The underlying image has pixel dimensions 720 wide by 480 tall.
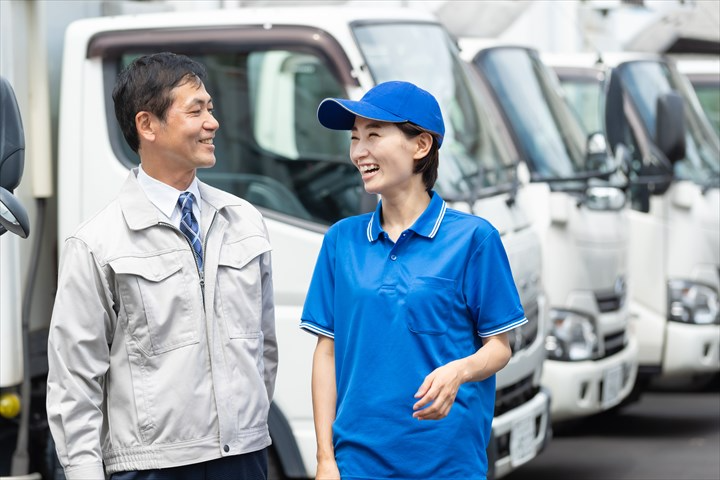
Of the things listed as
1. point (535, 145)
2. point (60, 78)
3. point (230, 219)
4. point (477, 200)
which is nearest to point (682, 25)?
point (535, 145)

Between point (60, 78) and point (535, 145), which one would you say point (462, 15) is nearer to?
point (535, 145)

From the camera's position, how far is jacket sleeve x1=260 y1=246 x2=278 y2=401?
11.6ft

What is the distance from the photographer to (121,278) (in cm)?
326

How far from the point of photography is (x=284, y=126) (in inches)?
232

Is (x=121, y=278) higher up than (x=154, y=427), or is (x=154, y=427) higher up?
(x=121, y=278)

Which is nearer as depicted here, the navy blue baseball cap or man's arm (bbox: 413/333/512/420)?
man's arm (bbox: 413/333/512/420)

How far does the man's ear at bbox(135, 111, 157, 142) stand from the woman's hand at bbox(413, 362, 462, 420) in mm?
884

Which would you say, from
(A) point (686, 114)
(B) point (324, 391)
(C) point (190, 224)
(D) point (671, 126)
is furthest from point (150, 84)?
(A) point (686, 114)

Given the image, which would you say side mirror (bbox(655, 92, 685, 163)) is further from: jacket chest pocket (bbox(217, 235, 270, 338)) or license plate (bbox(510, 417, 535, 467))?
jacket chest pocket (bbox(217, 235, 270, 338))

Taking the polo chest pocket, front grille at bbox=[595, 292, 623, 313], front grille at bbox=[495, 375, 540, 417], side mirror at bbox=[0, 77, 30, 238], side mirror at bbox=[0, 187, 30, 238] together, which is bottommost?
front grille at bbox=[495, 375, 540, 417]

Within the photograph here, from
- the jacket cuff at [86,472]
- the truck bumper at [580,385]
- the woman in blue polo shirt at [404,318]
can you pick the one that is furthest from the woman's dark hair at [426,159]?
the truck bumper at [580,385]

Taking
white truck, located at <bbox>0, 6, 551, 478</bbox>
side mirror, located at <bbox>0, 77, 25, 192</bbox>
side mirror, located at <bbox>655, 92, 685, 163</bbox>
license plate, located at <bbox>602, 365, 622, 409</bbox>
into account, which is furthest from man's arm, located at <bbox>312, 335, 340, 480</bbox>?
side mirror, located at <bbox>655, 92, 685, 163</bbox>

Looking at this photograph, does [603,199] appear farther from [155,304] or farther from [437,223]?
[155,304]

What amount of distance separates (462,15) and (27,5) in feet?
9.59
